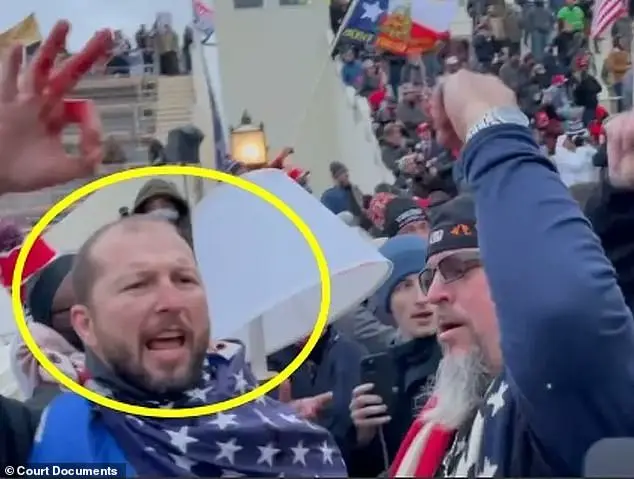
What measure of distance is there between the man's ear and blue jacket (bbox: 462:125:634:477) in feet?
1.52

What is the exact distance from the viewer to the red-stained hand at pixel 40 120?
1.01 m

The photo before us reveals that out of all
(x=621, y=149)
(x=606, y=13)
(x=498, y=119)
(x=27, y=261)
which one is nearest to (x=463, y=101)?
(x=498, y=119)

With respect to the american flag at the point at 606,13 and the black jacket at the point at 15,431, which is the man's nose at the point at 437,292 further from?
the black jacket at the point at 15,431

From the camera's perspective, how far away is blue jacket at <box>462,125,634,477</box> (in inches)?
34.8

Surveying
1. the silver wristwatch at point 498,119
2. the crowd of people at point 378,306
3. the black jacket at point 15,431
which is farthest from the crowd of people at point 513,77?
the black jacket at point 15,431

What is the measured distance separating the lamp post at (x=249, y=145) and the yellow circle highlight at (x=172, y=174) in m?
0.02

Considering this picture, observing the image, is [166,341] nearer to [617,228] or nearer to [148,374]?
[148,374]

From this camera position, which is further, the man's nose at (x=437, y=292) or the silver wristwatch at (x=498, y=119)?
the man's nose at (x=437, y=292)

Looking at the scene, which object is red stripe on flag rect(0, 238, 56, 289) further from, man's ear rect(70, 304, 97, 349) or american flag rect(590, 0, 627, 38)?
american flag rect(590, 0, 627, 38)

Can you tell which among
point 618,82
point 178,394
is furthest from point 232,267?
point 618,82

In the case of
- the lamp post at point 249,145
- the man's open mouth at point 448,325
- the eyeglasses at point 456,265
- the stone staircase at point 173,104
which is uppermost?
the stone staircase at point 173,104

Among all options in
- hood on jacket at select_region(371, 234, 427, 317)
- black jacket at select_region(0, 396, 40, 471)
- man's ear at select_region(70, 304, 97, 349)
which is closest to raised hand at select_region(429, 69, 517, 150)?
hood on jacket at select_region(371, 234, 427, 317)

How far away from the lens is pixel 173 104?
48.1 inches

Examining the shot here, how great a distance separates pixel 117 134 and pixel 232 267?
0.19 m
